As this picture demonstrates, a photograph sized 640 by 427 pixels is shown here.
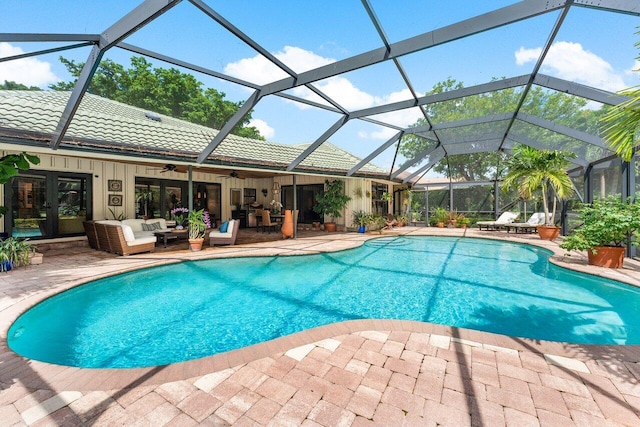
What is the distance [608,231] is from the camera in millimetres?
6266

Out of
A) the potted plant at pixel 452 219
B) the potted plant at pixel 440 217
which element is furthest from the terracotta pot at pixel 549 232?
the potted plant at pixel 440 217

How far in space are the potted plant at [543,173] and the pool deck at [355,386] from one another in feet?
31.3

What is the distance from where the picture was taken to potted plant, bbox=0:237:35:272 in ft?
19.3

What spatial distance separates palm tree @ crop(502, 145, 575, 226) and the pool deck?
9.52 meters

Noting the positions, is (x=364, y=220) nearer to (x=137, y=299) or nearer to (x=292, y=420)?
(x=137, y=299)

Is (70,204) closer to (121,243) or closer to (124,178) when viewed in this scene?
(124,178)

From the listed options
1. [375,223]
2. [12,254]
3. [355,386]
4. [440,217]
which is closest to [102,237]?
[12,254]

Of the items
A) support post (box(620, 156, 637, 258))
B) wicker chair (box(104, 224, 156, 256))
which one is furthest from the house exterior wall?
support post (box(620, 156, 637, 258))

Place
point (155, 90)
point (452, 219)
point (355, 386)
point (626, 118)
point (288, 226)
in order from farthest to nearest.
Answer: point (155, 90)
point (452, 219)
point (288, 226)
point (626, 118)
point (355, 386)

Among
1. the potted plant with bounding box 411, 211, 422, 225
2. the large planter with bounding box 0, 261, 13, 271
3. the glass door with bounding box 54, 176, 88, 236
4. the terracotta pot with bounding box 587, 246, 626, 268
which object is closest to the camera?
the large planter with bounding box 0, 261, 13, 271

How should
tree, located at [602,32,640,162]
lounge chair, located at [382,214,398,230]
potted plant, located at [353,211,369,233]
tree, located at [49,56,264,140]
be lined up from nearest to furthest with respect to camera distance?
tree, located at [602,32,640,162], potted plant, located at [353,211,369,233], lounge chair, located at [382,214,398,230], tree, located at [49,56,264,140]

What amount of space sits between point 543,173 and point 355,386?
11.9m

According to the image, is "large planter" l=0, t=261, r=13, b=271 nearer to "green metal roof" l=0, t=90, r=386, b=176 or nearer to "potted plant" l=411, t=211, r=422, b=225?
"green metal roof" l=0, t=90, r=386, b=176

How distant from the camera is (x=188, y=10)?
4449 mm
